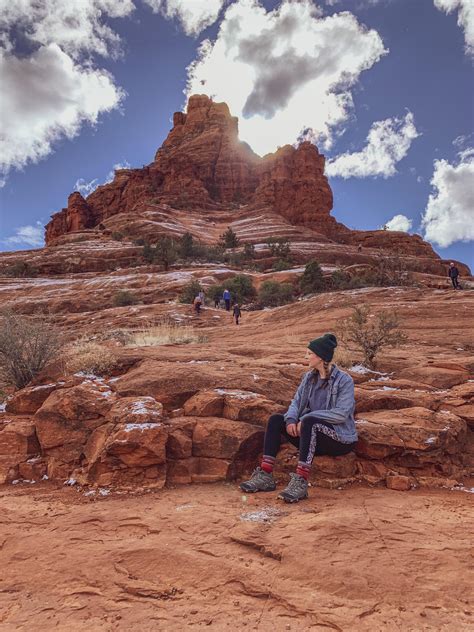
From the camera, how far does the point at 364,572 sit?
7.91ft

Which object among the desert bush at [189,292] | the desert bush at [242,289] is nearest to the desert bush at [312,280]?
the desert bush at [242,289]

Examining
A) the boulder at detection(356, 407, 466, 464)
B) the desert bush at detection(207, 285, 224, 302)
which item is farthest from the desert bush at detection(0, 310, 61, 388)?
the desert bush at detection(207, 285, 224, 302)

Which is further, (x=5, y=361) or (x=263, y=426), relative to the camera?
(x=5, y=361)

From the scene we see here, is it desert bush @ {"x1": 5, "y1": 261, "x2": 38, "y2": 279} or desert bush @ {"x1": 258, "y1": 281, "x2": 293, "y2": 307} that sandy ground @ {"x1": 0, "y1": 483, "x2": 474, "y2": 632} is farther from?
desert bush @ {"x1": 5, "y1": 261, "x2": 38, "y2": 279}

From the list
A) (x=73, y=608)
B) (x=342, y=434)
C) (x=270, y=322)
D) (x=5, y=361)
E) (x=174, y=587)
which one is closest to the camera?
(x=73, y=608)

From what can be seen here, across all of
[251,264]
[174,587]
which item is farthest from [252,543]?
[251,264]

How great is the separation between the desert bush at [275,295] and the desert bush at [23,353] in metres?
A: 17.5

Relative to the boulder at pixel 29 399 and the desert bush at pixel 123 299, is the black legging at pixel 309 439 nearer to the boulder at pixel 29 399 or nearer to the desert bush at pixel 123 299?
the boulder at pixel 29 399

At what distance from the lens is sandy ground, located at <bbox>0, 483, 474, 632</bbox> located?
2094 millimetres

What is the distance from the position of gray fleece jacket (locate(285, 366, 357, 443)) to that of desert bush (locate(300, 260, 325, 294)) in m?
21.5

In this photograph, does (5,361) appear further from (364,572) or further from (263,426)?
(364,572)

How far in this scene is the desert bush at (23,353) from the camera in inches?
243

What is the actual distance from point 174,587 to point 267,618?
643 mm

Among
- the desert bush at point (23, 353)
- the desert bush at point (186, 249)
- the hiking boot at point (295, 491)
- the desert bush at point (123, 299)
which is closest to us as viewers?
the hiking boot at point (295, 491)
